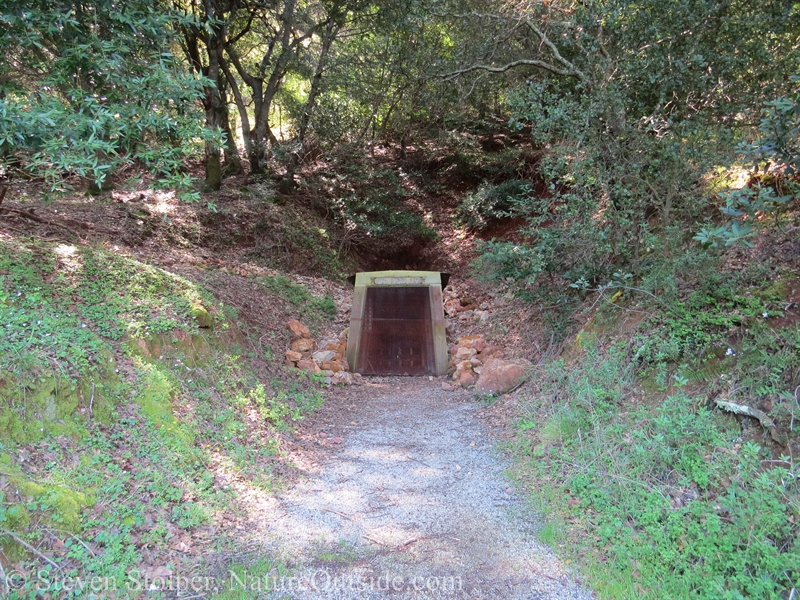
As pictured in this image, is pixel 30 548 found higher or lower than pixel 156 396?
lower

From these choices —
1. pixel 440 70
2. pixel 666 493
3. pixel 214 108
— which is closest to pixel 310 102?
pixel 214 108

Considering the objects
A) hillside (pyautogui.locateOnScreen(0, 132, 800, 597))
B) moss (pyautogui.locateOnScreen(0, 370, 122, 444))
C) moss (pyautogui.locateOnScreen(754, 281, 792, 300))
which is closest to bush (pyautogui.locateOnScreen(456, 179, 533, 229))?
hillside (pyautogui.locateOnScreen(0, 132, 800, 597))

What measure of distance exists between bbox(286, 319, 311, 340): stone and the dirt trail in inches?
111

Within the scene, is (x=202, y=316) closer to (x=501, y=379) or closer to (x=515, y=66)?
(x=501, y=379)

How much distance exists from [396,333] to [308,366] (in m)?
1.81

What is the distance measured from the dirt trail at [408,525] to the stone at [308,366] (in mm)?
1627

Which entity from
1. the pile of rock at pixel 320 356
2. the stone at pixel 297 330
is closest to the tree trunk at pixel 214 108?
the stone at pixel 297 330

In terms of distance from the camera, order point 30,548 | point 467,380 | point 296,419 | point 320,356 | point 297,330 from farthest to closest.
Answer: point 297,330, point 320,356, point 467,380, point 296,419, point 30,548

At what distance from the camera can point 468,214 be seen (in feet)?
43.5

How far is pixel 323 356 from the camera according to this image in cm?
743

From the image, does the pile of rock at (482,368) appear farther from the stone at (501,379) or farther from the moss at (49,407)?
the moss at (49,407)

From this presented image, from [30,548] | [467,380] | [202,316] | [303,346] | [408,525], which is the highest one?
[202,316]

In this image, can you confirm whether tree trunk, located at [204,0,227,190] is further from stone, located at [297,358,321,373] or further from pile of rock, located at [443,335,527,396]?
pile of rock, located at [443,335,527,396]

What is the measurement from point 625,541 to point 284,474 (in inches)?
106
